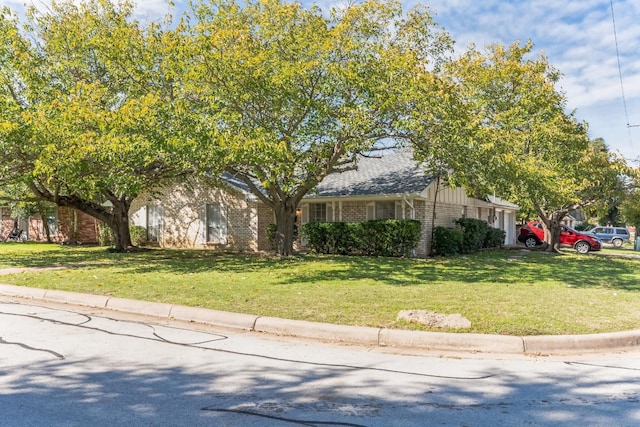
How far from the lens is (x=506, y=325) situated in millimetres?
7074

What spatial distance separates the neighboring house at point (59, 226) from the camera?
28812 millimetres

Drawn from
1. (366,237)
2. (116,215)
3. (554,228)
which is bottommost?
(366,237)

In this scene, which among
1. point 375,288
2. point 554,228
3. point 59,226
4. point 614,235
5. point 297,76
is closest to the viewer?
point 375,288

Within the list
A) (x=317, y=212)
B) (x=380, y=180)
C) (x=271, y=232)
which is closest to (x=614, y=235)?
(x=380, y=180)

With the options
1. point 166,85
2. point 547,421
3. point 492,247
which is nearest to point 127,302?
point 547,421

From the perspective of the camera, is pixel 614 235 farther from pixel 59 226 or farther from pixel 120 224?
pixel 59 226

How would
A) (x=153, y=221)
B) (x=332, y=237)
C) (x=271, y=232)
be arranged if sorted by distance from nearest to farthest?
(x=332, y=237), (x=271, y=232), (x=153, y=221)

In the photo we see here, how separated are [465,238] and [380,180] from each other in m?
4.65

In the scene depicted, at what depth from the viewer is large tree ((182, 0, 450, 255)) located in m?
13.1

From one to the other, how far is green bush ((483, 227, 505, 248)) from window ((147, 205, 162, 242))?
53.8ft

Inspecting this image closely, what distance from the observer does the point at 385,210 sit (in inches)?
841

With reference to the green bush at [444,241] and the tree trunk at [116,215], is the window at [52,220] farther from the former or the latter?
the green bush at [444,241]

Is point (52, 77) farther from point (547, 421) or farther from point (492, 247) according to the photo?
point (492, 247)

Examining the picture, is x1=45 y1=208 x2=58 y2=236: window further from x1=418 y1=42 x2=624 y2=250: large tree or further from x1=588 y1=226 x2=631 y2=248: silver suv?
x1=588 y1=226 x2=631 y2=248: silver suv
